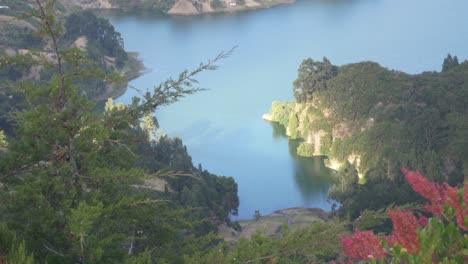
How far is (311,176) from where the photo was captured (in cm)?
3678

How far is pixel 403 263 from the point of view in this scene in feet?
14.2

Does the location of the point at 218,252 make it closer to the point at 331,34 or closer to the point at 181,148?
the point at 181,148

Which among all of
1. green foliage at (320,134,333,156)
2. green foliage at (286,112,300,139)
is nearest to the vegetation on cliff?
green foliage at (320,134,333,156)

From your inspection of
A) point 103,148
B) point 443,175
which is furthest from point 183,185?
point 103,148

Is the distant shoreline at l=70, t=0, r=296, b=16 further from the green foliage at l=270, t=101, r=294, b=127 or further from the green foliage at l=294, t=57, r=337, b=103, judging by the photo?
the green foliage at l=270, t=101, r=294, b=127

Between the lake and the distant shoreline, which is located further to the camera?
the distant shoreline

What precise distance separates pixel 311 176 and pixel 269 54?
71.5 ft

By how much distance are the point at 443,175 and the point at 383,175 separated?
3.03 metres

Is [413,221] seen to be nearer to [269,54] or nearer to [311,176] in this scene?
[311,176]

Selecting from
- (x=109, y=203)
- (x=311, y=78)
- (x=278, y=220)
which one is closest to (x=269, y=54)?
(x=311, y=78)

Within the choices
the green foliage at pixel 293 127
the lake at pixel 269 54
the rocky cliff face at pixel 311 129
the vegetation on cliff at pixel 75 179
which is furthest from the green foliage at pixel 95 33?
the vegetation on cliff at pixel 75 179

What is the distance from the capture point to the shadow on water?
34.4 metres

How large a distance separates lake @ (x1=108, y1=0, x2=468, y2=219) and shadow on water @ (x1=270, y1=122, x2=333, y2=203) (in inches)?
2.7

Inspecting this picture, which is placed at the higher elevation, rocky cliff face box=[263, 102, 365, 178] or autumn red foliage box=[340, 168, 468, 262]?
autumn red foliage box=[340, 168, 468, 262]
